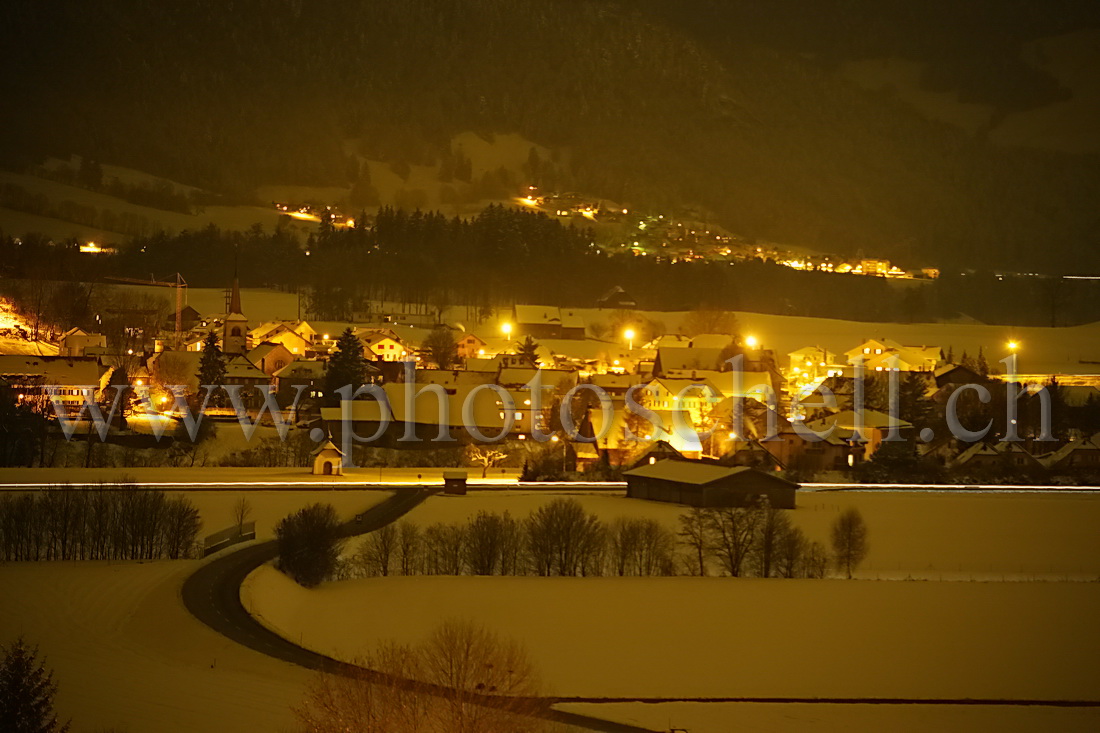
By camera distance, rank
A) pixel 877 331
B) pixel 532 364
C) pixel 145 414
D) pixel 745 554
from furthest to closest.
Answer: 1. pixel 877 331
2. pixel 532 364
3. pixel 145 414
4. pixel 745 554

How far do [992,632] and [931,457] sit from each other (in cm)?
1515

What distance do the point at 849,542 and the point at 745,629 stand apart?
5320 millimetres

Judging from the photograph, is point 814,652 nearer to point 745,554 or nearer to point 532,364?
point 745,554

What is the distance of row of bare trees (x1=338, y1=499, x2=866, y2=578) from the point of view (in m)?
19.4

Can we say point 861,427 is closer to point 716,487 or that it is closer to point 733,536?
point 716,487

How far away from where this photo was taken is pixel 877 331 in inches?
2437

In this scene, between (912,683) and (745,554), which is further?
(745,554)

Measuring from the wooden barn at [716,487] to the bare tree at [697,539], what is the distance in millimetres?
1989

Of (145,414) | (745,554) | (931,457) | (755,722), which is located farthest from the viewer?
(145,414)

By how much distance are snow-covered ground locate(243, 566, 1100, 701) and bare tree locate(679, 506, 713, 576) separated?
1.02 meters

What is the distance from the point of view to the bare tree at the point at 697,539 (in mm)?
19656

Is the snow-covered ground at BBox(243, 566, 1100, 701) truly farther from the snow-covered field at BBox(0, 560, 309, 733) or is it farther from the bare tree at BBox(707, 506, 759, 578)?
the snow-covered field at BBox(0, 560, 309, 733)

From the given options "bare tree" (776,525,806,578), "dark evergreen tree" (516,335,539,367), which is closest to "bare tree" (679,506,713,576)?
"bare tree" (776,525,806,578)

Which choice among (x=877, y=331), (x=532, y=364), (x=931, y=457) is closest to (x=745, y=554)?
(x=931, y=457)
